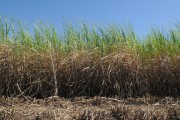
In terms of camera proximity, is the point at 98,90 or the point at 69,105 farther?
the point at 98,90

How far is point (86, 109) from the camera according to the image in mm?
3613

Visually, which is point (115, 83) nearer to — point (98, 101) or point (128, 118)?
point (98, 101)

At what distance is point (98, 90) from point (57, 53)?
2.32 feet

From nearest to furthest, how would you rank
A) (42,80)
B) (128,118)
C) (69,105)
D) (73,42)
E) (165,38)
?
(128,118) < (69,105) < (42,80) < (73,42) < (165,38)

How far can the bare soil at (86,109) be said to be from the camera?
3328mm

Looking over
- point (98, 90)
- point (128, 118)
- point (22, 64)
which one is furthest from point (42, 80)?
point (128, 118)

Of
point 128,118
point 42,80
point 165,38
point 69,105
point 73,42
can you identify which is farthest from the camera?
point 165,38

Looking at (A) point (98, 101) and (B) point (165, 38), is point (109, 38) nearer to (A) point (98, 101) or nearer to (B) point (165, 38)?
(B) point (165, 38)

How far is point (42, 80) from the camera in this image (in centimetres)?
485

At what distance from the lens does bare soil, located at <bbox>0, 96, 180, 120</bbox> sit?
3.33 m

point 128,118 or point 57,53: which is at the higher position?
point 57,53

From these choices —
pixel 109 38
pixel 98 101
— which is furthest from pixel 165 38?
pixel 98 101

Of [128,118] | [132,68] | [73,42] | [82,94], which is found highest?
[73,42]

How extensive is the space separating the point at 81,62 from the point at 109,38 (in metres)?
0.66
